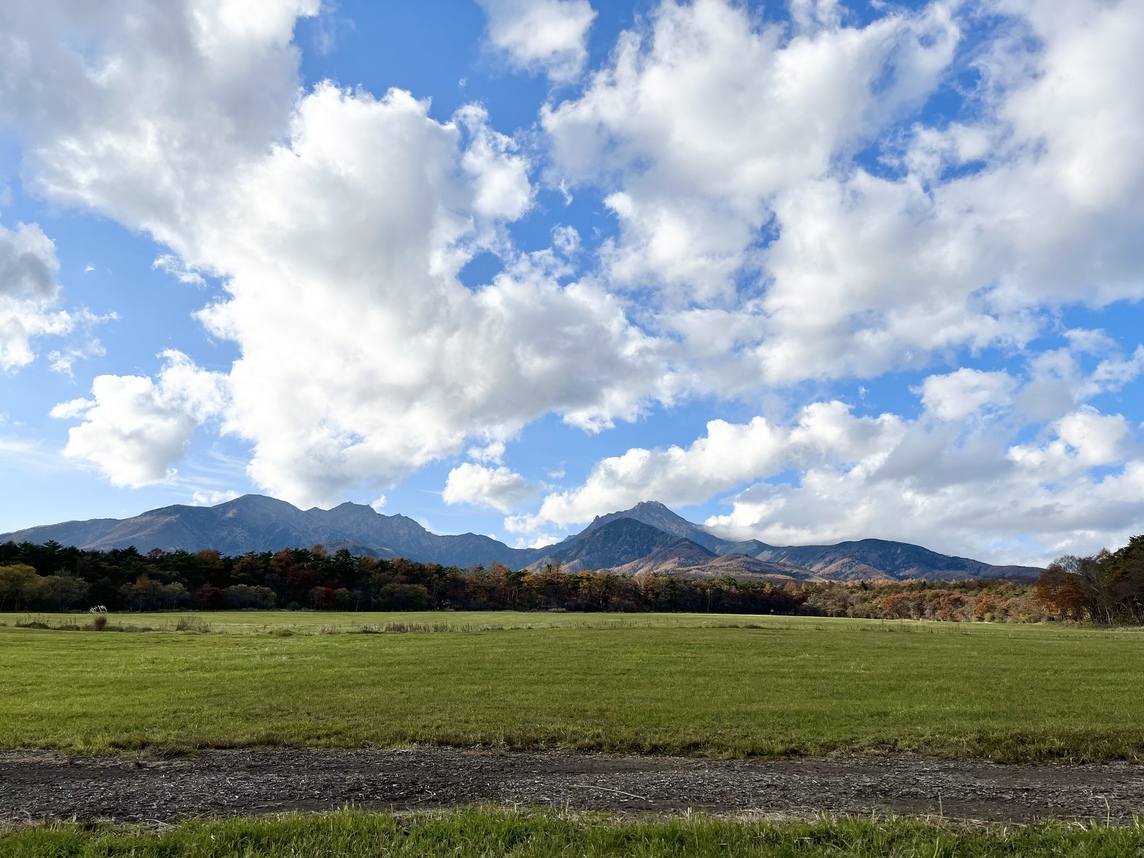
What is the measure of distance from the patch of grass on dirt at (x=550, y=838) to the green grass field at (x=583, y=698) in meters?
7.98

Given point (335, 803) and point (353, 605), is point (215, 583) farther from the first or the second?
point (335, 803)

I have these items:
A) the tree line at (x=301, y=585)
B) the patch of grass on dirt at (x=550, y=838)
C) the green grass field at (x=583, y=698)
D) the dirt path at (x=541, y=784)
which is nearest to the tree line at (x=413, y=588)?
the tree line at (x=301, y=585)

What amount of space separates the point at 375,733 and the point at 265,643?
35.5 metres

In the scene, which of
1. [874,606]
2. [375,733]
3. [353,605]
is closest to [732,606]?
[874,606]

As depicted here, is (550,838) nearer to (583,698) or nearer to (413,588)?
(583,698)

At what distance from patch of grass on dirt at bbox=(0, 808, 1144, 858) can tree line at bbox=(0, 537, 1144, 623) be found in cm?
13537

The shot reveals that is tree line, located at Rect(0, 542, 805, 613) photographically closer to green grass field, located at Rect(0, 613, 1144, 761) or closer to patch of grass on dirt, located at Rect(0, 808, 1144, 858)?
green grass field, located at Rect(0, 613, 1144, 761)

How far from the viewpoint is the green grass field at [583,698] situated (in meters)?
17.9

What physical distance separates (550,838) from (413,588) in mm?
159684

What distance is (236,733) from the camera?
61.0 feet

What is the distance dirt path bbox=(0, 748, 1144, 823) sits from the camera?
11578mm

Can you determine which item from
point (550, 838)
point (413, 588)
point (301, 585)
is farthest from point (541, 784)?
point (301, 585)

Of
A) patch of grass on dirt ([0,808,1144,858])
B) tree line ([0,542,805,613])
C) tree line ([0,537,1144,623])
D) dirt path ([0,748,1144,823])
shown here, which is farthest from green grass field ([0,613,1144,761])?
tree line ([0,537,1144,623])

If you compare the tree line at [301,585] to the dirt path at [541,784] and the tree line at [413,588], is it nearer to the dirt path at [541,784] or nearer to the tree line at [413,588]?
the tree line at [413,588]
